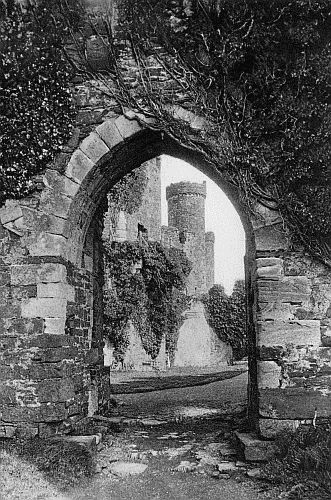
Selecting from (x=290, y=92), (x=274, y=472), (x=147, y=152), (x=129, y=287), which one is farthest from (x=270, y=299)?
(x=129, y=287)

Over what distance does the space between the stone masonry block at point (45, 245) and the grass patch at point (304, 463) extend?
3.08 m

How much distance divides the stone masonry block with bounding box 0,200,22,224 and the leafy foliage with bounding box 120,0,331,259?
75.2 inches

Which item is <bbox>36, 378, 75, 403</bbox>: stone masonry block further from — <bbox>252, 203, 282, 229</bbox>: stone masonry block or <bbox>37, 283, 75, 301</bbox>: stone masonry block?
<bbox>252, 203, 282, 229</bbox>: stone masonry block

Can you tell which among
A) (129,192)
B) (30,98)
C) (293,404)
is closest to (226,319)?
(129,192)

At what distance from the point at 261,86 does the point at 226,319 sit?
14.2 metres

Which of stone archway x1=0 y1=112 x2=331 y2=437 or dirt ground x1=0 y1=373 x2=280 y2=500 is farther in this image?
stone archway x1=0 y1=112 x2=331 y2=437

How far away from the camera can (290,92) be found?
6.43 m

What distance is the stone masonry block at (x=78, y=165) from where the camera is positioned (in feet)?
22.4

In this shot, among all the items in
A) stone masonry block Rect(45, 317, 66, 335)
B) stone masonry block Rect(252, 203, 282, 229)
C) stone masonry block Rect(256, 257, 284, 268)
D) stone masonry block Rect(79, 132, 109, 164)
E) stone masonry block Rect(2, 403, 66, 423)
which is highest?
stone masonry block Rect(79, 132, 109, 164)

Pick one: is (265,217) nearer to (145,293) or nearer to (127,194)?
(145,293)

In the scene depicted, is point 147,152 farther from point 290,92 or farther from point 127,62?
point 290,92

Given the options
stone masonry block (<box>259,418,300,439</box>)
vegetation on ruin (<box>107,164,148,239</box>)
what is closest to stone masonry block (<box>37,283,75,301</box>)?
stone masonry block (<box>259,418,300,439</box>)

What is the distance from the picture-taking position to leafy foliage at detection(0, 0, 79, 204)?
264 inches

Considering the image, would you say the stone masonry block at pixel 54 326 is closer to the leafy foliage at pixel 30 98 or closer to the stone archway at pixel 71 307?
the stone archway at pixel 71 307
